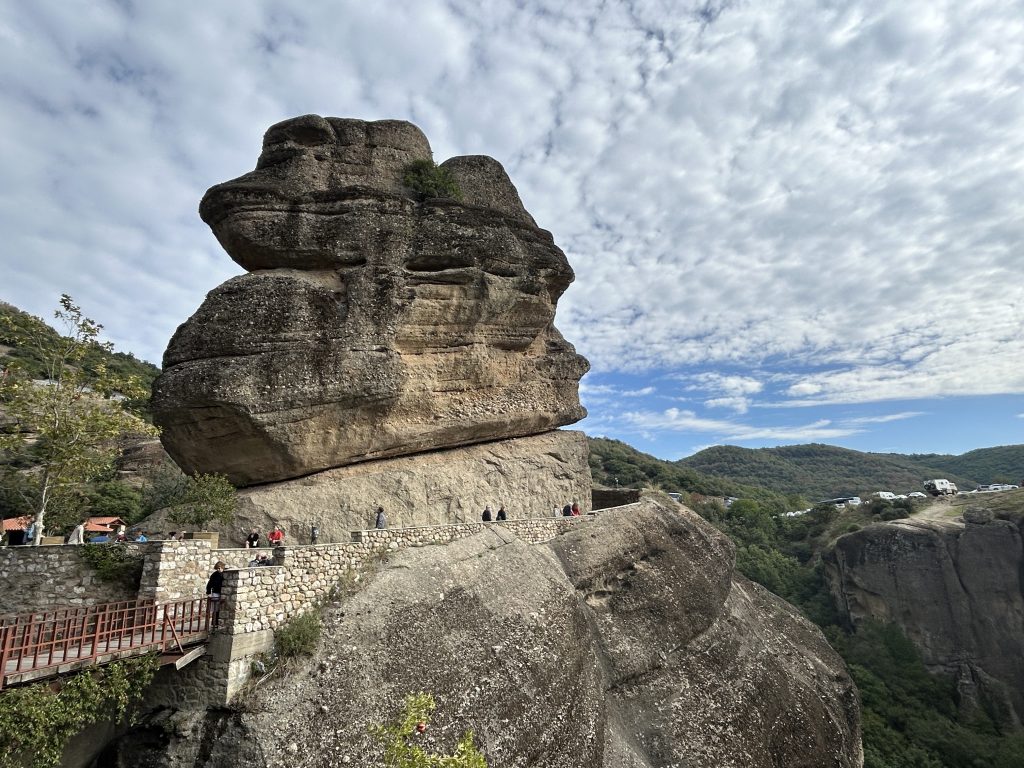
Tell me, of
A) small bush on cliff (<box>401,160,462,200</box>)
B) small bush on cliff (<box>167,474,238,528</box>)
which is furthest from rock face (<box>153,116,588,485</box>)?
small bush on cliff (<box>167,474,238,528</box>)

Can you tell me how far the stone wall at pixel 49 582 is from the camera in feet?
37.9

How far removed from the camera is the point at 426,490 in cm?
1967

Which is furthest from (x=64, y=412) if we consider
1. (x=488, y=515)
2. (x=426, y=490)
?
(x=488, y=515)

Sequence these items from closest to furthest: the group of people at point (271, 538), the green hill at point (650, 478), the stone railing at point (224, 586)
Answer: the stone railing at point (224, 586) < the group of people at point (271, 538) < the green hill at point (650, 478)

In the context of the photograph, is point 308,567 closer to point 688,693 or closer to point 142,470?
point 688,693

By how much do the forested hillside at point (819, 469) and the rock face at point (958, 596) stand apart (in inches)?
3044

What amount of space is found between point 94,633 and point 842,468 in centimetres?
17261

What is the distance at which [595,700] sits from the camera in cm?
1359

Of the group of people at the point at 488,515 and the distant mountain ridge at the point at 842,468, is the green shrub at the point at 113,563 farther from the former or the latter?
the distant mountain ridge at the point at 842,468

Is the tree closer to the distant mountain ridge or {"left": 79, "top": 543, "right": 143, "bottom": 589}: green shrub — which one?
{"left": 79, "top": 543, "right": 143, "bottom": 589}: green shrub

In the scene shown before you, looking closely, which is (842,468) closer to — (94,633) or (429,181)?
(429,181)

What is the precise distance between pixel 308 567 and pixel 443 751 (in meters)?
4.79

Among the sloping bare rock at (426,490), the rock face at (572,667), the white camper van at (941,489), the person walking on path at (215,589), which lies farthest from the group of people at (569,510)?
the white camper van at (941,489)

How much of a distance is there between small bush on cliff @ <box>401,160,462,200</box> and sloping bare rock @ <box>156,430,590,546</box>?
10660 mm
